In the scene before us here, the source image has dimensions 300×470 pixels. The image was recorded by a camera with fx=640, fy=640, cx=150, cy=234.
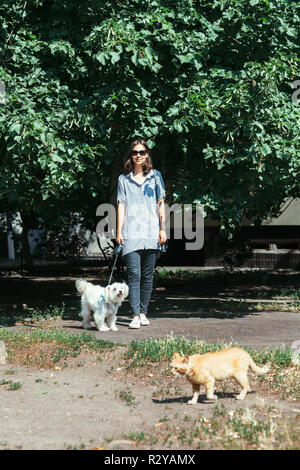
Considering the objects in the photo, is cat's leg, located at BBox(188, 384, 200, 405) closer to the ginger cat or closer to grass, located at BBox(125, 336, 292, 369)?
the ginger cat

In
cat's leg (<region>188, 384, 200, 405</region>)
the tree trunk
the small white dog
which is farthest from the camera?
the tree trunk

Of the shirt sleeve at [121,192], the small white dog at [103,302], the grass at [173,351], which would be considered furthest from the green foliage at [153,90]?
the grass at [173,351]

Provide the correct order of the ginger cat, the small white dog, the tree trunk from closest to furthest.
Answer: the ginger cat < the small white dog < the tree trunk

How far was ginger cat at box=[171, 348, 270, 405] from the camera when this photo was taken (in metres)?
4.82

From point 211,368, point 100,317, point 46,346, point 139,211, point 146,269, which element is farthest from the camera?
point 146,269

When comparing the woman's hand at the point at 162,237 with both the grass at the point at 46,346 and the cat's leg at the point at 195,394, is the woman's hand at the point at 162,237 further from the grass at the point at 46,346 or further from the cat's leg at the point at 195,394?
the cat's leg at the point at 195,394

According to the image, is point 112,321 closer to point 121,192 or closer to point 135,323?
point 135,323

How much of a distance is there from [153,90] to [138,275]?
250cm

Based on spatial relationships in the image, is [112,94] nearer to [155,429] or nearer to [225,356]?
[225,356]

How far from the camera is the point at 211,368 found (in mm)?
4836

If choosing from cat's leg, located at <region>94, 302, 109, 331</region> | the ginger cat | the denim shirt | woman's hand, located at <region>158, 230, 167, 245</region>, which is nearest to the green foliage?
the denim shirt

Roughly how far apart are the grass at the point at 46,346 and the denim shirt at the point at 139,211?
1.37 metres

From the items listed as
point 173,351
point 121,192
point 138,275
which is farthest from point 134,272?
point 173,351
